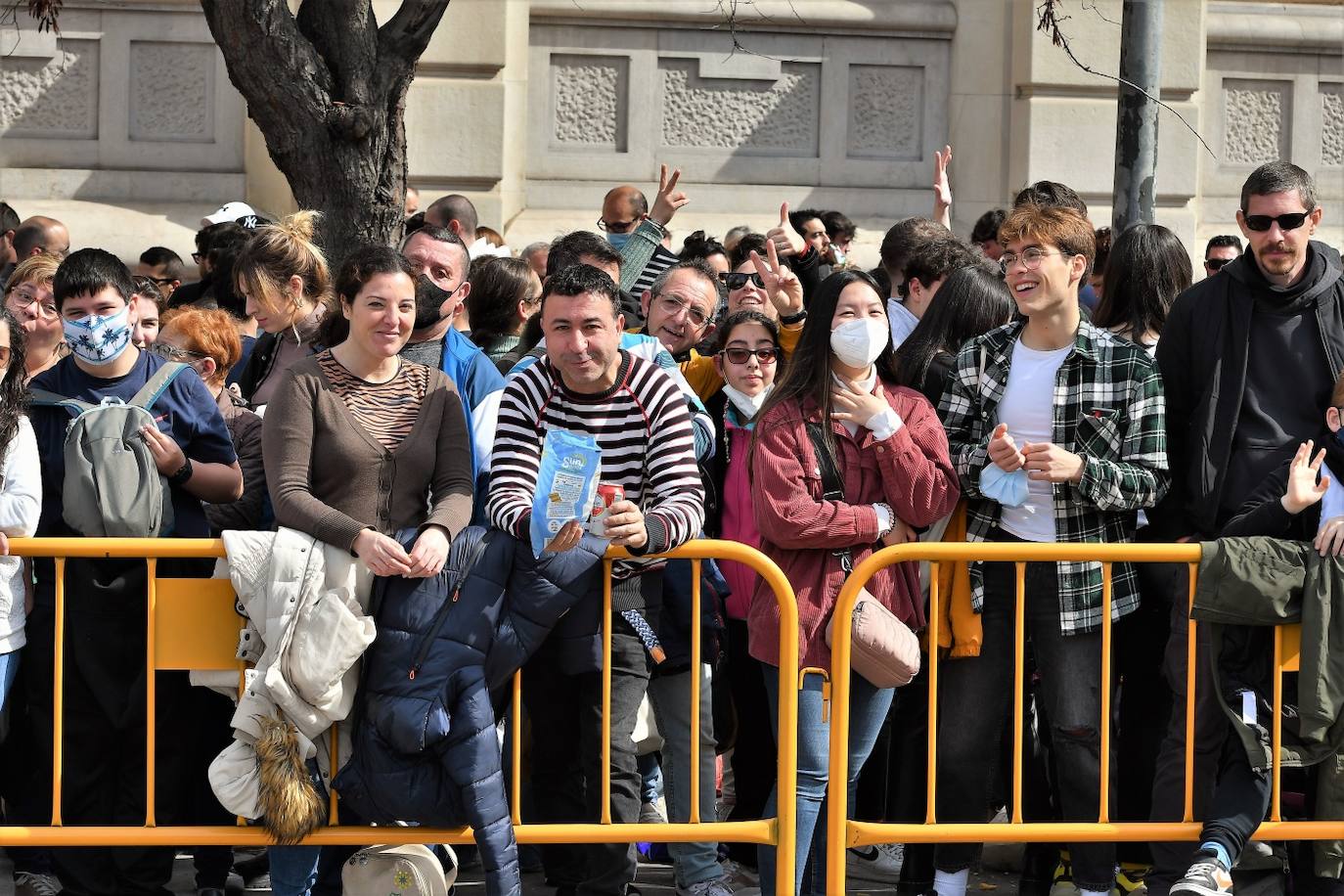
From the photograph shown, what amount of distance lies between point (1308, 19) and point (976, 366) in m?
9.52

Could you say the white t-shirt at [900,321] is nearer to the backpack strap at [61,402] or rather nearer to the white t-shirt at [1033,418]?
the white t-shirt at [1033,418]

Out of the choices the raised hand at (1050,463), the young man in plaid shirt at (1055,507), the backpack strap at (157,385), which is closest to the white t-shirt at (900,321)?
the young man in plaid shirt at (1055,507)

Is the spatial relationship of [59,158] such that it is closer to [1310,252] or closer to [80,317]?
[80,317]

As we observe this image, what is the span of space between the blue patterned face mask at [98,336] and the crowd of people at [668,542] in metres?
0.01

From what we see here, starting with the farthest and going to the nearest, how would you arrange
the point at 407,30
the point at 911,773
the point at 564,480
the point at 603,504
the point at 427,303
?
the point at 407,30 < the point at 427,303 < the point at 911,773 < the point at 603,504 < the point at 564,480

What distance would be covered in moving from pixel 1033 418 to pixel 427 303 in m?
2.08

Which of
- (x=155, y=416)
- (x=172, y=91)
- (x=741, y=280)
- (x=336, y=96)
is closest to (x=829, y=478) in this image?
(x=155, y=416)

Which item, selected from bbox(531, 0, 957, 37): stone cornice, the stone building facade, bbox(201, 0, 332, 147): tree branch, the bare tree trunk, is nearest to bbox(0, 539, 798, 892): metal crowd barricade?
the bare tree trunk

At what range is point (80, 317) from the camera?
561cm

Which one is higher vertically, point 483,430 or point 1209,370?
point 1209,370

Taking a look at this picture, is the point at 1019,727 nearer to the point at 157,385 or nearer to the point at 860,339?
the point at 860,339

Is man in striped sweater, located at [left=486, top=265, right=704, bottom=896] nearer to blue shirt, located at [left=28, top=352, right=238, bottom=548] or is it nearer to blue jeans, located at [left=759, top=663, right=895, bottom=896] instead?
blue jeans, located at [left=759, top=663, right=895, bottom=896]

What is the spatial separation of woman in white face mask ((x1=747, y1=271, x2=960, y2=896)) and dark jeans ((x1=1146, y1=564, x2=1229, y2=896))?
31.3 inches

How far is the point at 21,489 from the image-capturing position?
5289 mm
